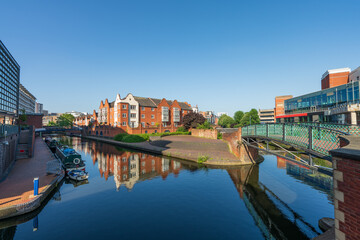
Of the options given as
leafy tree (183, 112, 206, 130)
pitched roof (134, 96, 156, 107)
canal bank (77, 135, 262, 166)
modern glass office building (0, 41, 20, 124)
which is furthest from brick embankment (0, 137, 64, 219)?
pitched roof (134, 96, 156, 107)

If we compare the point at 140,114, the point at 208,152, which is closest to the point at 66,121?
the point at 140,114

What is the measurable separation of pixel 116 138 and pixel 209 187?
43.1 m

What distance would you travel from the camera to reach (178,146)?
3978 centimetres

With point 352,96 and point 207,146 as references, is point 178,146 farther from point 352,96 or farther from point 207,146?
point 352,96

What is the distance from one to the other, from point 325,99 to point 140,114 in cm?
5824

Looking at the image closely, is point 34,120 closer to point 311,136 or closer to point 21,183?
point 21,183

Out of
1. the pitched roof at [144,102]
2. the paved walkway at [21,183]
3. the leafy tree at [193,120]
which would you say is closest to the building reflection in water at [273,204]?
the paved walkway at [21,183]

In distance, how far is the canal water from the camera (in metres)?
10.8

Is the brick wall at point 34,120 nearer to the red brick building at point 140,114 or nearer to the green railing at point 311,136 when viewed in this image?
the red brick building at point 140,114

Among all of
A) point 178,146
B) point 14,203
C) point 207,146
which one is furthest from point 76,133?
point 14,203

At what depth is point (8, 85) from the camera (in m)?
40.5

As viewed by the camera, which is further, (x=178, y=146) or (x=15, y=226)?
(x=178, y=146)

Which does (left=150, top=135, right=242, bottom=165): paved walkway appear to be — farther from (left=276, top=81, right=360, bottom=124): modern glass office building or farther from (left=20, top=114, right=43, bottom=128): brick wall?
(left=20, top=114, right=43, bottom=128): brick wall

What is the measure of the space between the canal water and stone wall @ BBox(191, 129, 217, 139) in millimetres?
21910
